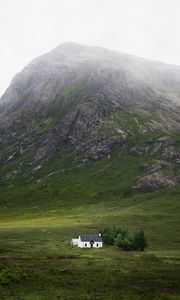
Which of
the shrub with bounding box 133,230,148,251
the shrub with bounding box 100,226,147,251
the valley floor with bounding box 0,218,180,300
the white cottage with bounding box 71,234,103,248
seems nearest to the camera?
the valley floor with bounding box 0,218,180,300

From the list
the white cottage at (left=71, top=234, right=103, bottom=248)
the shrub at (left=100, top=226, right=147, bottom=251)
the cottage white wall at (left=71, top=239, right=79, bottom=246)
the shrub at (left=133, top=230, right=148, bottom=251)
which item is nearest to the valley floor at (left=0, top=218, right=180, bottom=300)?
the shrub at (left=133, top=230, right=148, bottom=251)

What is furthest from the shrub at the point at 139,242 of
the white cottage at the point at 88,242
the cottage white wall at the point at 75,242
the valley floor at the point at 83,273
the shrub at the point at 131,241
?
the cottage white wall at the point at 75,242

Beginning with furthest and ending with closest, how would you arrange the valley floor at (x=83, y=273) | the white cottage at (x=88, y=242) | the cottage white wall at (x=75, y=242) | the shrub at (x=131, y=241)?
the cottage white wall at (x=75, y=242), the white cottage at (x=88, y=242), the shrub at (x=131, y=241), the valley floor at (x=83, y=273)

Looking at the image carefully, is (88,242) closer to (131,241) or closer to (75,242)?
(75,242)

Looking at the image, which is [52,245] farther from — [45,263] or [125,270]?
[125,270]

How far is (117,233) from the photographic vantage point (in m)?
141

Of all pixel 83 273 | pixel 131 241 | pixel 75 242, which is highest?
pixel 83 273

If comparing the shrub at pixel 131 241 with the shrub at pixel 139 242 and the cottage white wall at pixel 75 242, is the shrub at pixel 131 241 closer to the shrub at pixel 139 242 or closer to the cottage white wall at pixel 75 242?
the shrub at pixel 139 242

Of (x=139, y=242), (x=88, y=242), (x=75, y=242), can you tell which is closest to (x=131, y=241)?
(x=139, y=242)

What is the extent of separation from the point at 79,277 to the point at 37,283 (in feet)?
29.1

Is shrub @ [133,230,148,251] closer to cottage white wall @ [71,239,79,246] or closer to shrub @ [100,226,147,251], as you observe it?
shrub @ [100,226,147,251]

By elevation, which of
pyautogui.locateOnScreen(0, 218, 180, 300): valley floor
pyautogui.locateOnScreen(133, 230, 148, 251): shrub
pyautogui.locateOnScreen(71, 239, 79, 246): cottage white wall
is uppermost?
pyautogui.locateOnScreen(0, 218, 180, 300): valley floor

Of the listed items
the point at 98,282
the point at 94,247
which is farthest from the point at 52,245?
the point at 98,282

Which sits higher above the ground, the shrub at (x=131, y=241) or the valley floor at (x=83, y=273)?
the valley floor at (x=83, y=273)
